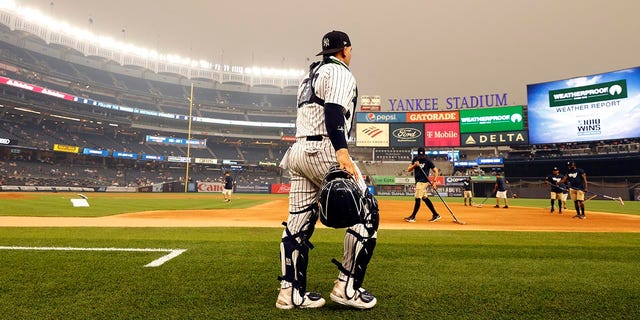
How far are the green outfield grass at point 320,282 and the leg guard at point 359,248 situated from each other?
0.79 feet

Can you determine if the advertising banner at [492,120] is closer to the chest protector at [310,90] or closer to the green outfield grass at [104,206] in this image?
the green outfield grass at [104,206]

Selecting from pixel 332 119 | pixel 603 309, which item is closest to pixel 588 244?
pixel 603 309

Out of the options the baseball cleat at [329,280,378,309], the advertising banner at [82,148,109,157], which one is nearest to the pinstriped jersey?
the baseball cleat at [329,280,378,309]

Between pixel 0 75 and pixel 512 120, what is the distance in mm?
62491

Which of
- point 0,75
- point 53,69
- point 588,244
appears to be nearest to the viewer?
point 588,244

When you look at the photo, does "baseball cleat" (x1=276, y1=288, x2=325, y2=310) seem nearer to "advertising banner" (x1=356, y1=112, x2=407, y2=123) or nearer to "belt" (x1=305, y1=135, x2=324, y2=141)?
"belt" (x1=305, y1=135, x2=324, y2=141)

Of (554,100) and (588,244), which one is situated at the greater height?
(554,100)

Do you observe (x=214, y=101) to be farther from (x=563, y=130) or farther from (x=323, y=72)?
(x=323, y=72)

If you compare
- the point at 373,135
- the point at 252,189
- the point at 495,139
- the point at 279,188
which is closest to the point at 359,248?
the point at 373,135

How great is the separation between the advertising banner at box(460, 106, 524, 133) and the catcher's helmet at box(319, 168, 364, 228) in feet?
144

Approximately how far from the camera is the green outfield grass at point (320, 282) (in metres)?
2.32

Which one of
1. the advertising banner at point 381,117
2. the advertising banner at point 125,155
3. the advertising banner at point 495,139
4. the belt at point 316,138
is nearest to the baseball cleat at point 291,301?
the belt at point 316,138

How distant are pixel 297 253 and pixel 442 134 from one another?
43971mm

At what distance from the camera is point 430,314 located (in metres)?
2.28
